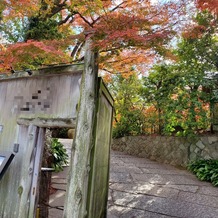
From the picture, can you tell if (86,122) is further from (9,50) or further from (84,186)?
(9,50)

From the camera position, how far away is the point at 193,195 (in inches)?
194

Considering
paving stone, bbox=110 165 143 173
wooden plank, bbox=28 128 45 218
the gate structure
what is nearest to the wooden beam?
the gate structure

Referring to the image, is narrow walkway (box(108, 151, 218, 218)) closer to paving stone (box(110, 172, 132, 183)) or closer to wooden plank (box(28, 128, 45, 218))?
paving stone (box(110, 172, 132, 183))

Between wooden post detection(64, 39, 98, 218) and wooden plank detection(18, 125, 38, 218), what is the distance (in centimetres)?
81

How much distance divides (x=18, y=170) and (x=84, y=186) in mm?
1262

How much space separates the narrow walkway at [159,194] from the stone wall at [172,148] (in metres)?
0.89

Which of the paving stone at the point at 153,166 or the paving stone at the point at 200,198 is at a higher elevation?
the paving stone at the point at 153,166

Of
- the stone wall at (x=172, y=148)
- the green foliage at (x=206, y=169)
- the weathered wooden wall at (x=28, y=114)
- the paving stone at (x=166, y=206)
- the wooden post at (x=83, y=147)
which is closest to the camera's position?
the wooden post at (x=83, y=147)

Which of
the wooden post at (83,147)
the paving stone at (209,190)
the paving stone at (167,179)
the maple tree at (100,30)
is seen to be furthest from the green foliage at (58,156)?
the wooden post at (83,147)

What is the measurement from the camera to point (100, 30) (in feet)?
9.27

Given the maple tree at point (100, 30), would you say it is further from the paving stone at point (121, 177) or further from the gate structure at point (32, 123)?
the paving stone at point (121, 177)

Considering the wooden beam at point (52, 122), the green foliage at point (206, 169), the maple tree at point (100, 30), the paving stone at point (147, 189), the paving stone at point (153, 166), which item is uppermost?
the maple tree at point (100, 30)

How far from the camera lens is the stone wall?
7238 mm

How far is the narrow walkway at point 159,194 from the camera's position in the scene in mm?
4133
